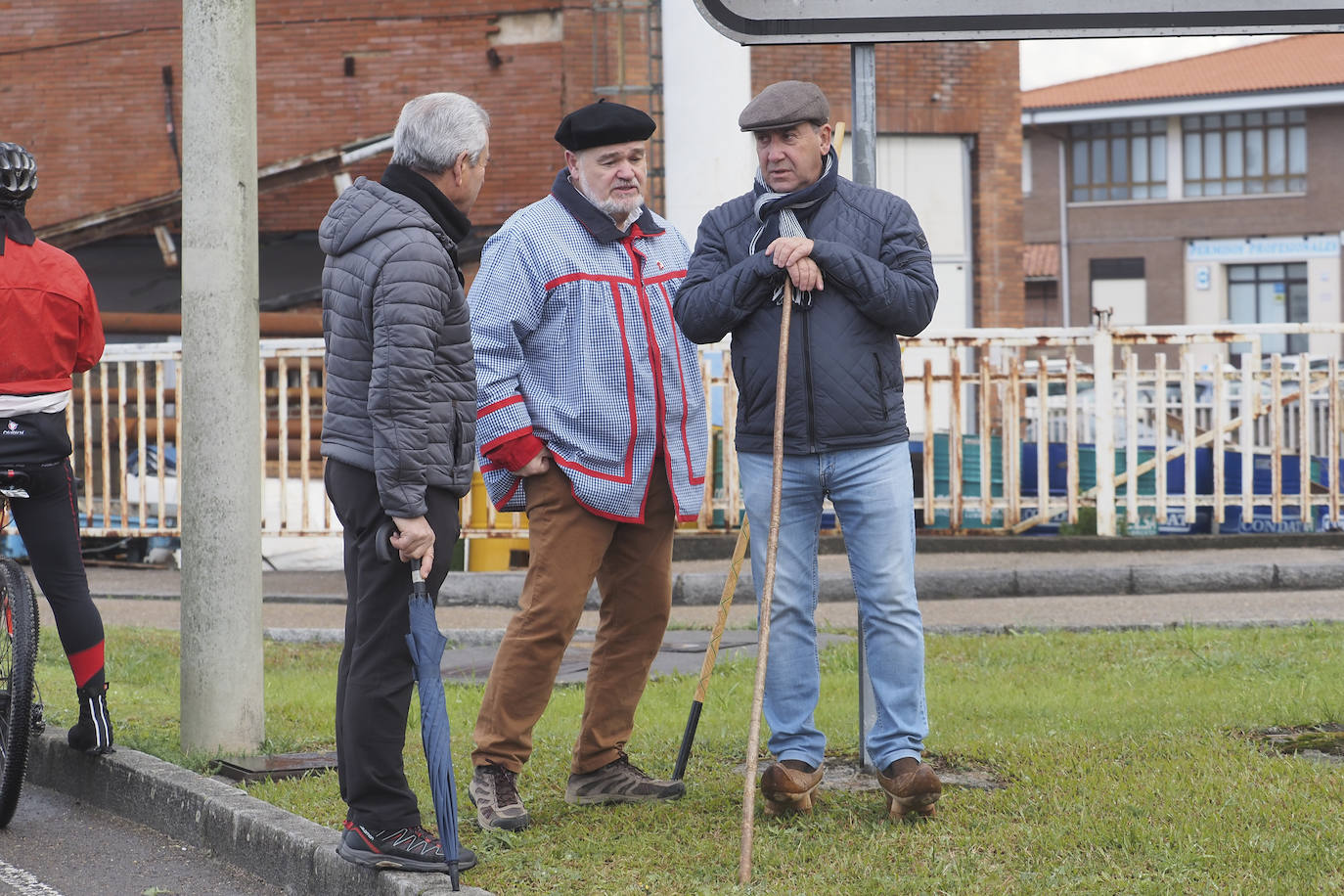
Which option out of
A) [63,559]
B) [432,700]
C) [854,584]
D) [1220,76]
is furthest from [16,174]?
[1220,76]

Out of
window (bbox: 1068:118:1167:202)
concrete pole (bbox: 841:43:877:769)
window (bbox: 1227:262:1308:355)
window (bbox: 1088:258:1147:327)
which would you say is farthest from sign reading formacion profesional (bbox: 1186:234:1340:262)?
concrete pole (bbox: 841:43:877:769)

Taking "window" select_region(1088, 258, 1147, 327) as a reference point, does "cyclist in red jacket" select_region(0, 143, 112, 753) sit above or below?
below

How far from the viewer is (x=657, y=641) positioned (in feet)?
15.8

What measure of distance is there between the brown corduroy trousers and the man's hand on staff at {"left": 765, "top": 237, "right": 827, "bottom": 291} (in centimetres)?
80

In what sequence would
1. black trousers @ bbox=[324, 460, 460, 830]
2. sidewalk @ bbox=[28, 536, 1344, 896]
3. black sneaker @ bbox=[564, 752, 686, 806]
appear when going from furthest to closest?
1. sidewalk @ bbox=[28, 536, 1344, 896]
2. black sneaker @ bbox=[564, 752, 686, 806]
3. black trousers @ bbox=[324, 460, 460, 830]

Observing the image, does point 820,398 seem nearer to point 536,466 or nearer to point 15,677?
point 536,466

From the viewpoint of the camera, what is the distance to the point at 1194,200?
49.2m

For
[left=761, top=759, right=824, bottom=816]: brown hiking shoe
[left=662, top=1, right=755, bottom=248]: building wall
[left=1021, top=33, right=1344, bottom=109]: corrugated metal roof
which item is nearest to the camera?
[left=761, top=759, right=824, bottom=816]: brown hiking shoe

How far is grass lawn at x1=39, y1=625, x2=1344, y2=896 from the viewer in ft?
12.3

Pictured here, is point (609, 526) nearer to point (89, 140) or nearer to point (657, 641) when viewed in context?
point (657, 641)

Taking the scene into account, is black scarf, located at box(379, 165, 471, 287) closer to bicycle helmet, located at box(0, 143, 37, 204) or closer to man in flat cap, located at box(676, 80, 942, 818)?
man in flat cap, located at box(676, 80, 942, 818)

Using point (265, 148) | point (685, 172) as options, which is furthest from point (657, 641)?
point (265, 148)

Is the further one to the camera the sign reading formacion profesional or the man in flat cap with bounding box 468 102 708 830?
the sign reading formacion profesional

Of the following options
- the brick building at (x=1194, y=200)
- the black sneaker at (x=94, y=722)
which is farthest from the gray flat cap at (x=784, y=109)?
the brick building at (x=1194, y=200)
